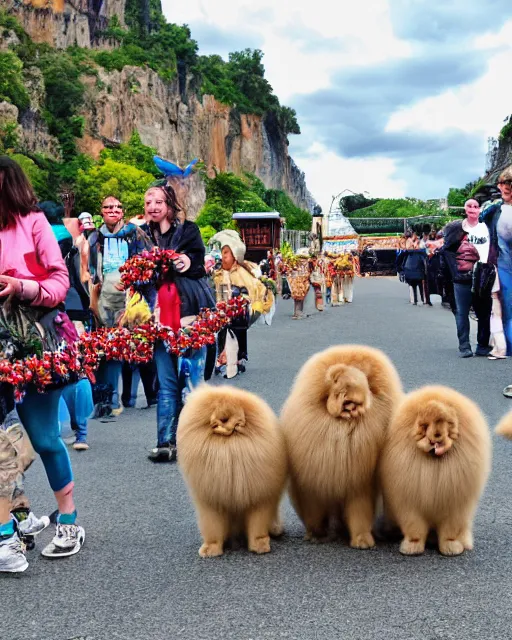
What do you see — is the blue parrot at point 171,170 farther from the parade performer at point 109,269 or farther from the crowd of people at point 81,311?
the parade performer at point 109,269

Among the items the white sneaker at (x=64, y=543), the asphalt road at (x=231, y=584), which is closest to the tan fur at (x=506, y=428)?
the asphalt road at (x=231, y=584)

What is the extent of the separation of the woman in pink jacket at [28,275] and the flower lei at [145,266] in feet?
6.71

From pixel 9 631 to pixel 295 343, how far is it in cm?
1192

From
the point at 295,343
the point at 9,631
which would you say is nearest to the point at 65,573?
the point at 9,631

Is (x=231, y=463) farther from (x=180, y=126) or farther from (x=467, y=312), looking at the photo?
(x=180, y=126)

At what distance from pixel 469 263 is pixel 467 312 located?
96cm

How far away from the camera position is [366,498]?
441cm

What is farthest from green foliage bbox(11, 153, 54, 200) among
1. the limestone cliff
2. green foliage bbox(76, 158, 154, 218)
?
the limestone cliff

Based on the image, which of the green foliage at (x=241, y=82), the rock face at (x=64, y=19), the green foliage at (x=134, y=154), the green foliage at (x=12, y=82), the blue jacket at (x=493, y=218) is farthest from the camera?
the green foliage at (x=241, y=82)

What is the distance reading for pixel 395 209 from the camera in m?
117

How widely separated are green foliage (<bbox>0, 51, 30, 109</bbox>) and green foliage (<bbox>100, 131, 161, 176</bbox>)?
11254 mm

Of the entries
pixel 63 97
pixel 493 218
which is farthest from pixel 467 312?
pixel 63 97

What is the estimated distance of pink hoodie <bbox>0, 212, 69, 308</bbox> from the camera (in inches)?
167

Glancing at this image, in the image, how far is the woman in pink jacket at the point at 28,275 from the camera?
167 inches
